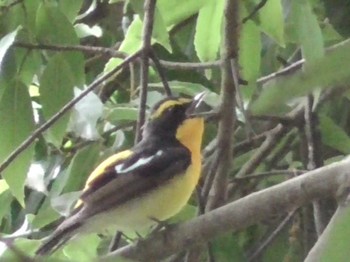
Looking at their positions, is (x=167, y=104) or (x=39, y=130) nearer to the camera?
(x=39, y=130)

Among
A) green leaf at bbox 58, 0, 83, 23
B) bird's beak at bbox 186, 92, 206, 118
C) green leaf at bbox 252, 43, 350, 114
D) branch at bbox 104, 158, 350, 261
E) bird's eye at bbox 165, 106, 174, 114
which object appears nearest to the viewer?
green leaf at bbox 252, 43, 350, 114

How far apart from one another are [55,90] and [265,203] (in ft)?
2.37

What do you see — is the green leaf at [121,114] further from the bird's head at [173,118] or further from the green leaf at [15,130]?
the green leaf at [15,130]

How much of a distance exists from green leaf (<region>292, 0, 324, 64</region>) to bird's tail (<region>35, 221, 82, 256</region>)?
2.11ft

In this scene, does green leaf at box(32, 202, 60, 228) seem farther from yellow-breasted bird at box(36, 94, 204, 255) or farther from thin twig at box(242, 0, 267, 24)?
thin twig at box(242, 0, 267, 24)

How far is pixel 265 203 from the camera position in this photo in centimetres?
113

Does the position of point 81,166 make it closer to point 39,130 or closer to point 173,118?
point 173,118

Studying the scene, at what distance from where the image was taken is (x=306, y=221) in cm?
204

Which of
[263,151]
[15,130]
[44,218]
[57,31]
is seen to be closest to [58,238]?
[44,218]

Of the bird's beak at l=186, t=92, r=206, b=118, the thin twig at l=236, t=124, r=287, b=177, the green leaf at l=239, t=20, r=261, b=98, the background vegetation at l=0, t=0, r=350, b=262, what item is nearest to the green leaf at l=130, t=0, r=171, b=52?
the background vegetation at l=0, t=0, r=350, b=262

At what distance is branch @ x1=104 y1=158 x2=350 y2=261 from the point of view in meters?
1.06

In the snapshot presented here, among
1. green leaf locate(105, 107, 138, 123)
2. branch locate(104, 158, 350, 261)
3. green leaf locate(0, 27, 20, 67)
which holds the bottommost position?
green leaf locate(105, 107, 138, 123)

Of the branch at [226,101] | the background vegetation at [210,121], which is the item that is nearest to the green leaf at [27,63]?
the background vegetation at [210,121]

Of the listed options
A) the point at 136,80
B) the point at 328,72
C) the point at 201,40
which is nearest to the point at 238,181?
the point at 201,40
